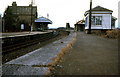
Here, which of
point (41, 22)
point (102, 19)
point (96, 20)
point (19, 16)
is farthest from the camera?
point (19, 16)

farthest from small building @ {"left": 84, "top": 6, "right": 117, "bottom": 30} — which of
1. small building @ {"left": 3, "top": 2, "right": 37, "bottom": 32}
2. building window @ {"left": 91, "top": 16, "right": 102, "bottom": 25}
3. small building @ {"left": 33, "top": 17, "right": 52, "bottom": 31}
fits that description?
small building @ {"left": 3, "top": 2, "right": 37, "bottom": 32}

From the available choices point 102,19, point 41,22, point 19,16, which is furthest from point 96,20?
point 19,16

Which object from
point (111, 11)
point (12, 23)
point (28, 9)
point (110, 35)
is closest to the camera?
point (110, 35)

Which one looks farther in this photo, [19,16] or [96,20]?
[19,16]

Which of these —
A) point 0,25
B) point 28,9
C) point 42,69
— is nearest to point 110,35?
point 42,69

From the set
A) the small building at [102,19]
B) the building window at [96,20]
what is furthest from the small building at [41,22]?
the small building at [102,19]

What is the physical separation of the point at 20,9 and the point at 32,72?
41617 millimetres

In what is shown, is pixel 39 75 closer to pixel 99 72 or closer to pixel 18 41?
pixel 99 72

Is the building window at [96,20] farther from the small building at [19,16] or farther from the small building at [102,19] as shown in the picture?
the small building at [19,16]

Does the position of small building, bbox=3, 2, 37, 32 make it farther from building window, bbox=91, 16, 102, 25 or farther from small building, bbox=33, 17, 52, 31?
building window, bbox=91, 16, 102, 25

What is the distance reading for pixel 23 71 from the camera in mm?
2453

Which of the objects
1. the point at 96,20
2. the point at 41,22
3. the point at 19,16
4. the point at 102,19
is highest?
the point at 19,16

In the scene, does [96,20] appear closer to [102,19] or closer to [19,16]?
[102,19]

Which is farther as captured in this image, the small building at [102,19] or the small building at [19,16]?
the small building at [19,16]
